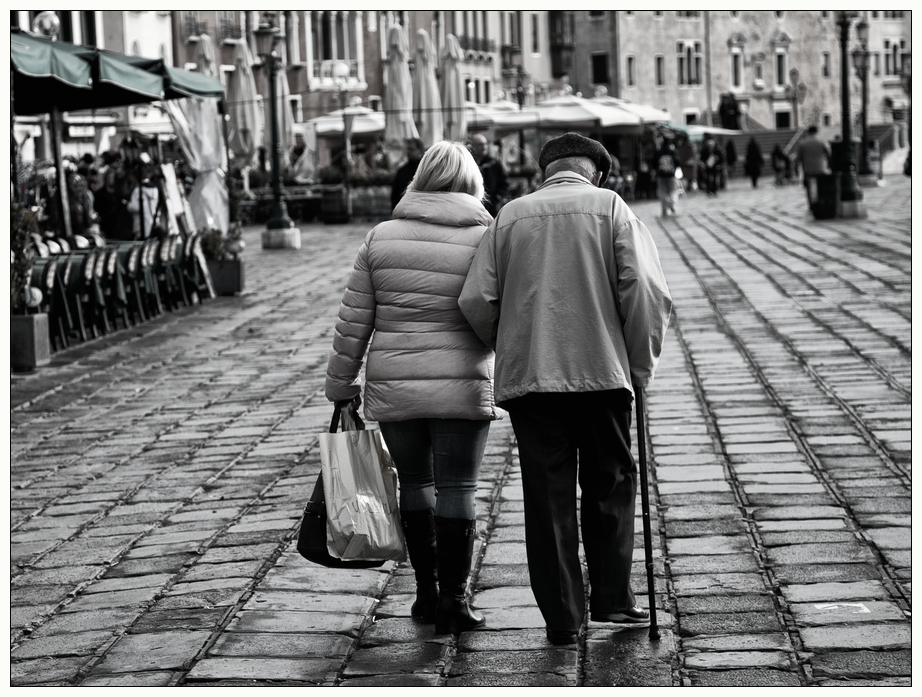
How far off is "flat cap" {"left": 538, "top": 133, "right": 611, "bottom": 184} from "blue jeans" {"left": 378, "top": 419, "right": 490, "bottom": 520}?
848mm

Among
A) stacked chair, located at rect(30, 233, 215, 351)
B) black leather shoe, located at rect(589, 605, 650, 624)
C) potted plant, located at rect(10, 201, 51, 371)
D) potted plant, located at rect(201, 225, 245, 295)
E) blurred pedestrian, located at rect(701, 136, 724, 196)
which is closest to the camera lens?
black leather shoe, located at rect(589, 605, 650, 624)

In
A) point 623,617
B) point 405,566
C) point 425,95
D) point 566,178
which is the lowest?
point 405,566

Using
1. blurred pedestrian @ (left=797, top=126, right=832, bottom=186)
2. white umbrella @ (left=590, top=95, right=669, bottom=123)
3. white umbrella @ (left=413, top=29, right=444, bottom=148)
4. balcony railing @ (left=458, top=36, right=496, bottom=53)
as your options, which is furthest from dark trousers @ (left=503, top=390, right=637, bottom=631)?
balcony railing @ (left=458, top=36, right=496, bottom=53)

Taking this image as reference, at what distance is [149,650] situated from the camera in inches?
179

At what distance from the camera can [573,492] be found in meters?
4.48

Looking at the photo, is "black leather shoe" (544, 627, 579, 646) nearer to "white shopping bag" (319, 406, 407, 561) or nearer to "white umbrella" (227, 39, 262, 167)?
"white shopping bag" (319, 406, 407, 561)

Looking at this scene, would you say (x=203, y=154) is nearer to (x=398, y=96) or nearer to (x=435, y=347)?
(x=398, y=96)

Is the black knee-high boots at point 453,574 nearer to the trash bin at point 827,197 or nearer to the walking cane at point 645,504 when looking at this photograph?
the walking cane at point 645,504

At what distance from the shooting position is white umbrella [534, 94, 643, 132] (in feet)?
118

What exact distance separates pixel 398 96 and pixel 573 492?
23392mm

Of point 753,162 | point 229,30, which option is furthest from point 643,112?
point 229,30

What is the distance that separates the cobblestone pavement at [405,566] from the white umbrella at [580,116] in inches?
951

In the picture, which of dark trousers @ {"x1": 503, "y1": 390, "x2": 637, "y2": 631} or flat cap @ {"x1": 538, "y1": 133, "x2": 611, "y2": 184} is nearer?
dark trousers @ {"x1": 503, "y1": 390, "x2": 637, "y2": 631}

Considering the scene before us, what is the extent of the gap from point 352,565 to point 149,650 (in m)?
0.67
